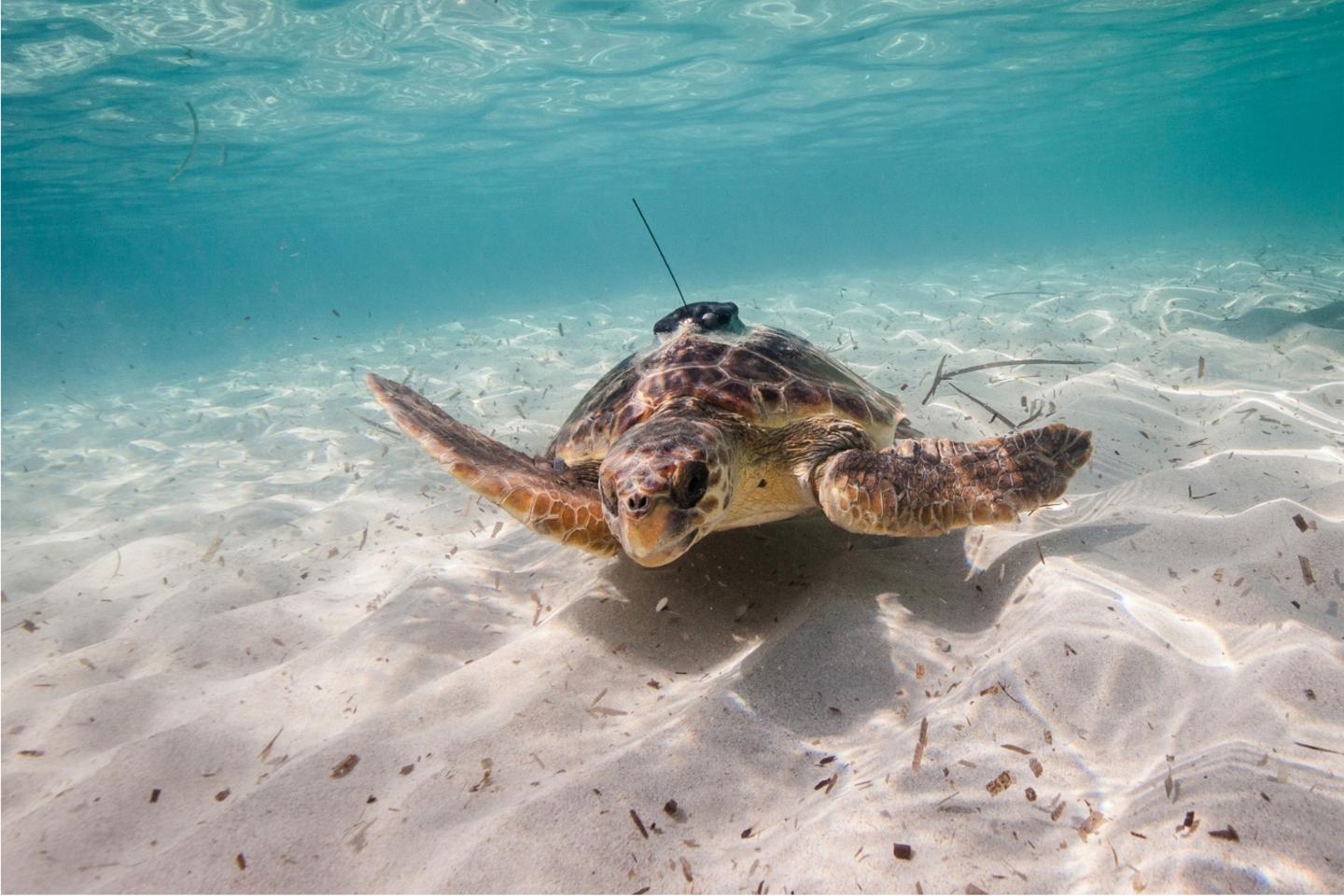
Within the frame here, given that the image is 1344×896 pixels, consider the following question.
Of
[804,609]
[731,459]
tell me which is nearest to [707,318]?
[731,459]

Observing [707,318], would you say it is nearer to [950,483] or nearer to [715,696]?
[950,483]

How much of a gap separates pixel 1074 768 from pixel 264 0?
20372 mm

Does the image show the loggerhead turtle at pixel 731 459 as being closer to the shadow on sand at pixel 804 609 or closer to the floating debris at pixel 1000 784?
the shadow on sand at pixel 804 609

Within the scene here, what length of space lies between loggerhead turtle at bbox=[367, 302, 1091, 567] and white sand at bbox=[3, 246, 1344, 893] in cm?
44

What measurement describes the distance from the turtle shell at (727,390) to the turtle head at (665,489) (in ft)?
2.01

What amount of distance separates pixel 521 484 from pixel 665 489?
3.17 feet

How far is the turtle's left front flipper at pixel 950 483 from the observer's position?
9.03 ft

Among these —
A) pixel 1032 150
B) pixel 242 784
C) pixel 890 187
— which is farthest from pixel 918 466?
pixel 890 187

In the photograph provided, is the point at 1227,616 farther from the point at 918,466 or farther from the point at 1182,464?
the point at 1182,464

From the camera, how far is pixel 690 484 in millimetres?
2529

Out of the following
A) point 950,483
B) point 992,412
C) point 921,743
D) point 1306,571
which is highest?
point 950,483

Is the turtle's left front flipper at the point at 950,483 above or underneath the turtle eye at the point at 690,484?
underneath

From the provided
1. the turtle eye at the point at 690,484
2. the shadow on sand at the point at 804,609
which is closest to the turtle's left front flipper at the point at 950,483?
the shadow on sand at the point at 804,609

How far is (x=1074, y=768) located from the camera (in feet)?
6.05
